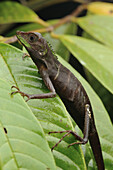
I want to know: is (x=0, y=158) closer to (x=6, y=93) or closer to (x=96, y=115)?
(x=6, y=93)

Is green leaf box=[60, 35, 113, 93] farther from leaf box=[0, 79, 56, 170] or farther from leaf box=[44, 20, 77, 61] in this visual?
leaf box=[0, 79, 56, 170]

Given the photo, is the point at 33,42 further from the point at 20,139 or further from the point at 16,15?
the point at 16,15

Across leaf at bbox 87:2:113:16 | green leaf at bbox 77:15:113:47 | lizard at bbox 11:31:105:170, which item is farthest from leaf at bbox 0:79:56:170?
leaf at bbox 87:2:113:16

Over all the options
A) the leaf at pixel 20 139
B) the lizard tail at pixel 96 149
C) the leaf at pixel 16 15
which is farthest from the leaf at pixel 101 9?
the leaf at pixel 20 139

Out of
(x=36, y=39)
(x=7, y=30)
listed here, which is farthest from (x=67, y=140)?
(x=7, y=30)

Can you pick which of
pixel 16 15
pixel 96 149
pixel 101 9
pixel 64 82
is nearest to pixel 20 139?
pixel 64 82

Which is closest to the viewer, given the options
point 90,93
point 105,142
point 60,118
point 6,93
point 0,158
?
point 0,158
